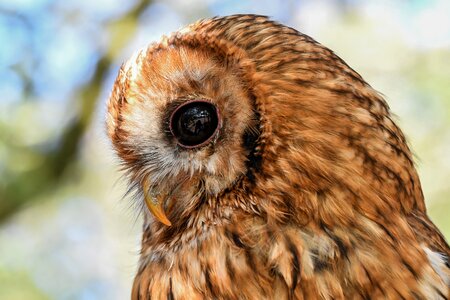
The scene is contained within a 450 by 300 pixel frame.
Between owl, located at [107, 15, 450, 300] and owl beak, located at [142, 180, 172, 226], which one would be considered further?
owl beak, located at [142, 180, 172, 226]

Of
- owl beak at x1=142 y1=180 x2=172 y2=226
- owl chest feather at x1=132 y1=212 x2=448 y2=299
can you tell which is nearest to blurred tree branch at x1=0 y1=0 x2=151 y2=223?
owl beak at x1=142 y1=180 x2=172 y2=226

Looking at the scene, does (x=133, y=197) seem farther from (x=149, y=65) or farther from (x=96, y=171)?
(x=96, y=171)

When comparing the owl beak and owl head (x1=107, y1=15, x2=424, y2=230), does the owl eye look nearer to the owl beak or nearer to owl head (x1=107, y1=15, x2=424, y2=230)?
owl head (x1=107, y1=15, x2=424, y2=230)

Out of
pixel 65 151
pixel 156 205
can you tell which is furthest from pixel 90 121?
pixel 156 205

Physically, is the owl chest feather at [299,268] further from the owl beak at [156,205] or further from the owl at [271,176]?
the owl beak at [156,205]

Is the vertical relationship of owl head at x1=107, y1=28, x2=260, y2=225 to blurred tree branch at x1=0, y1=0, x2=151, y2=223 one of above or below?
above

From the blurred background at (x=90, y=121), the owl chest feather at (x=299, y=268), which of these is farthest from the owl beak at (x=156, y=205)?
the blurred background at (x=90, y=121)

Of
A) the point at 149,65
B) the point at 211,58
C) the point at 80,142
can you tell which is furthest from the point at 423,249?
the point at 80,142
